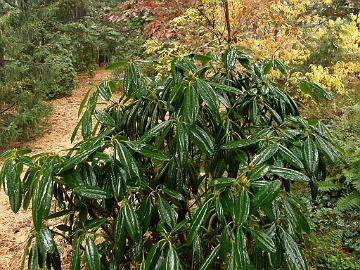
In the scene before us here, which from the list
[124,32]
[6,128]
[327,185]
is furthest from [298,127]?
[124,32]

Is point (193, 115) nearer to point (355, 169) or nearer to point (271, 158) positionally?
point (271, 158)

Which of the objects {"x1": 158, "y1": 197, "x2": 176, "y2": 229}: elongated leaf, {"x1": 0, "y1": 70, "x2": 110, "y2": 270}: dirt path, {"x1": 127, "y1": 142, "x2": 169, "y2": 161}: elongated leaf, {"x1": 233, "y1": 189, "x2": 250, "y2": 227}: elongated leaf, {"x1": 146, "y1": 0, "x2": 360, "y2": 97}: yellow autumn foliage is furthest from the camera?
{"x1": 146, "y1": 0, "x2": 360, "y2": 97}: yellow autumn foliage

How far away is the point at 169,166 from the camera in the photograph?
1461 millimetres

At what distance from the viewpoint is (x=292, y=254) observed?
114cm

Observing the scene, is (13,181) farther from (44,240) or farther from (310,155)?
(310,155)

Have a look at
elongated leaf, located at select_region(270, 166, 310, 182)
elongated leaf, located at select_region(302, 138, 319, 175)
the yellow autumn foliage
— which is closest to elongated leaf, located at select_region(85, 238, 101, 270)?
elongated leaf, located at select_region(270, 166, 310, 182)

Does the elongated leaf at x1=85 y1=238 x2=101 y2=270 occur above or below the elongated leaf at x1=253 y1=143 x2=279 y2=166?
below

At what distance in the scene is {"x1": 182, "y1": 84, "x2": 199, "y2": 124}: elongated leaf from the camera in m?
1.19

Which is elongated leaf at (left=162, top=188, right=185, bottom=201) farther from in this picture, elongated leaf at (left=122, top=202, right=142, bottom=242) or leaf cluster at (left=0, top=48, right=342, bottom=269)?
elongated leaf at (left=122, top=202, right=142, bottom=242)

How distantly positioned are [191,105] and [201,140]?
0.49 feet

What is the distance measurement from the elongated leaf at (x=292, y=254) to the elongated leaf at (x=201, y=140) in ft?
1.20

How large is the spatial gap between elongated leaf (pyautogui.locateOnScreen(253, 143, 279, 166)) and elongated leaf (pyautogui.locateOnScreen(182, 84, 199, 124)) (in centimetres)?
24

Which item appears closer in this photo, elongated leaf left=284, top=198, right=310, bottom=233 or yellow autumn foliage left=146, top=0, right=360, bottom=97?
elongated leaf left=284, top=198, right=310, bottom=233

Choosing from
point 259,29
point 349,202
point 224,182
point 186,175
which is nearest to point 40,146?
point 259,29
